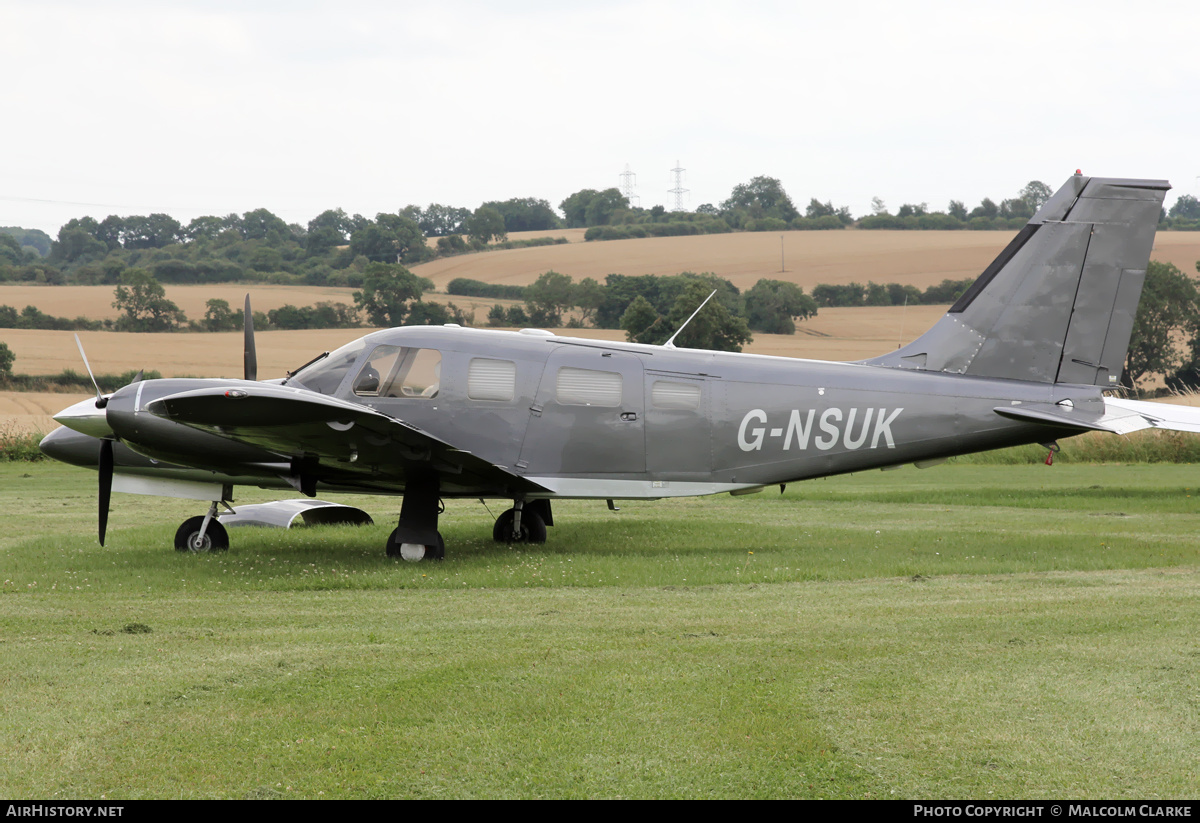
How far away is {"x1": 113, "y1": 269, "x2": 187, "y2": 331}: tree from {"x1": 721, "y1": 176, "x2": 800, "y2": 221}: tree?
2945 inches

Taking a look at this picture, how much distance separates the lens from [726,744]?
16.6 feet

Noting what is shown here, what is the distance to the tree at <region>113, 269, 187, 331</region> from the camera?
65.6 m

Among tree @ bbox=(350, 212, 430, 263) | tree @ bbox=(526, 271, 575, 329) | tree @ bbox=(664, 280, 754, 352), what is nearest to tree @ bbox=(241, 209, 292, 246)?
tree @ bbox=(350, 212, 430, 263)

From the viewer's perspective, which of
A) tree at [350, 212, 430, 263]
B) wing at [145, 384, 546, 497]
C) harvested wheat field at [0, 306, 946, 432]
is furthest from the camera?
tree at [350, 212, 430, 263]

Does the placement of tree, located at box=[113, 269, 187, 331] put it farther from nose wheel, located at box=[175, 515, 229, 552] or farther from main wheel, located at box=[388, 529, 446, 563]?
main wheel, located at box=[388, 529, 446, 563]

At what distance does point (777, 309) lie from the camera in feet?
214

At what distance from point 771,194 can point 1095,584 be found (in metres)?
128

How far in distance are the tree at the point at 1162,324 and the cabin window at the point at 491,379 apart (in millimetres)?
51407

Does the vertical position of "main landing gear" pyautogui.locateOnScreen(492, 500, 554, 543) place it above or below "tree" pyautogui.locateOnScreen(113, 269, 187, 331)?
above

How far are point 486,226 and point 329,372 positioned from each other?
Result: 332ft

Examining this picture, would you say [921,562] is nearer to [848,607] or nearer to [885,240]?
[848,607]

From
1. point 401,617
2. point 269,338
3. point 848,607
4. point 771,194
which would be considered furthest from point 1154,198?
point 771,194

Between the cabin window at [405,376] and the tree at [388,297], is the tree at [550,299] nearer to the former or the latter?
the tree at [388,297]
